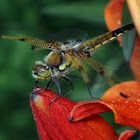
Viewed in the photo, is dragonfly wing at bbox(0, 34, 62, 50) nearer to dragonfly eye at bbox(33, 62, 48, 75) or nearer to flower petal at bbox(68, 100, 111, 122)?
dragonfly eye at bbox(33, 62, 48, 75)

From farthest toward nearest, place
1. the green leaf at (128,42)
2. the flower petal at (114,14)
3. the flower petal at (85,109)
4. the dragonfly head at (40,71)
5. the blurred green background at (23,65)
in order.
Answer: the blurred green background at (23,65) → the flower petal at (114,14) → the green leaf at (128,42) → the dragonfly head at (40,71) → the flower petal at (85,109)

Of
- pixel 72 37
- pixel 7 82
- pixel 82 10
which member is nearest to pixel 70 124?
pixel 72 37

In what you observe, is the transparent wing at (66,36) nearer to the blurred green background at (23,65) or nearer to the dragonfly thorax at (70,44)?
the dragonfly thorax at (70,44)

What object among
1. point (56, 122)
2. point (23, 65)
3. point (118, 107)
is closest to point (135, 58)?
A: point (118, 107)

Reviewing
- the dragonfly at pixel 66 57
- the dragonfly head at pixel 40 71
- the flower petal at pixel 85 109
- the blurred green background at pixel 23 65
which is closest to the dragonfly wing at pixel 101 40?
the dragonfly at pixel 66 57

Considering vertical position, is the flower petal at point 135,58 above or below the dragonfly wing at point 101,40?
below


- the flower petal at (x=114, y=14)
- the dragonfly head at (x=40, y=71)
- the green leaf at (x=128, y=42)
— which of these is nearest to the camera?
the dragonfly head at (x=40, y=71)
